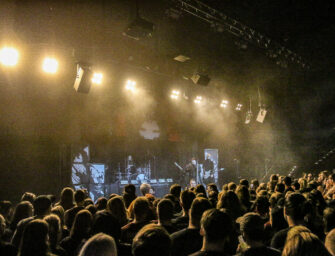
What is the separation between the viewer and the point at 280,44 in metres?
10.5

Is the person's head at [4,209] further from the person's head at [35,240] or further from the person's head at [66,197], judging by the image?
the person's head at [35,240]

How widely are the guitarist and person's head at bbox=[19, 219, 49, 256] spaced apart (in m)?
12.7

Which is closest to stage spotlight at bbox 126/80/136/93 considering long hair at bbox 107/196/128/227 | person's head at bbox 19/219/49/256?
long hair at bbox 107/196/128/227

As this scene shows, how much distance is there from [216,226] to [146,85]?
390 inches

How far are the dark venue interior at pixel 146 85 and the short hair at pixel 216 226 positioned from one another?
236 inches

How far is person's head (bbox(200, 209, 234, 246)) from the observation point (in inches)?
74.5

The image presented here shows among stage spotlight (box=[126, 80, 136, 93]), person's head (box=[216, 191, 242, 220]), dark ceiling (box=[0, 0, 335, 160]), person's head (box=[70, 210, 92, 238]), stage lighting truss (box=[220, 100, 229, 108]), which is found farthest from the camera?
stage lighting truss (box=[220, 100, 229, 108])

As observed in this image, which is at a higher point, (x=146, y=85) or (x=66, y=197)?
(x=146, y=85)

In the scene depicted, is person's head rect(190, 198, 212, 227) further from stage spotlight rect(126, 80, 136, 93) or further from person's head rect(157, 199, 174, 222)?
stage spotlight rect(126, 80, 136, 93)

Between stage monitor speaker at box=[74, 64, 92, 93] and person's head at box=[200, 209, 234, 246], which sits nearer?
person's head at box=[200, 209, 234, 246]

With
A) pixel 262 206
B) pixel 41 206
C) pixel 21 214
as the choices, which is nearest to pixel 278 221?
pixel 262 206

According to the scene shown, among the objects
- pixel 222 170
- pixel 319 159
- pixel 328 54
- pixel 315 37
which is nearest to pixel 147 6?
pixel 315 37

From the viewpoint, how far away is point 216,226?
75.6 inches

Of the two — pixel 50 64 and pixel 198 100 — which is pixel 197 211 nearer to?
pixel 50 64
